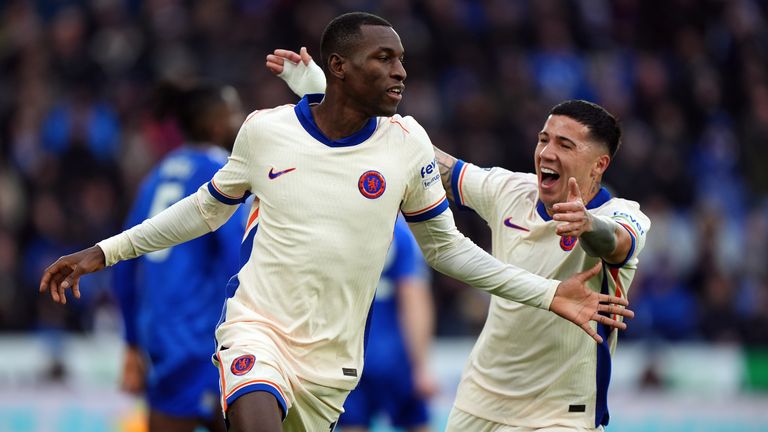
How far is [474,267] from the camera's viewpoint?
5855 millimetres

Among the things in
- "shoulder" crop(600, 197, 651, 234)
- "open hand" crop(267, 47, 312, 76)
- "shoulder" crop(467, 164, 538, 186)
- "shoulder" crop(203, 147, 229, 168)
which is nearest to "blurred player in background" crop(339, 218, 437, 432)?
"shoulder" crop(203, 147, 229, 168)

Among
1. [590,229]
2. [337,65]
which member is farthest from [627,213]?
[337,65]

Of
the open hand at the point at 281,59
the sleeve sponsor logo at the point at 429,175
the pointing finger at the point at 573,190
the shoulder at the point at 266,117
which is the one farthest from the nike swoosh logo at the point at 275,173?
the pointing finger at the point at 573,190

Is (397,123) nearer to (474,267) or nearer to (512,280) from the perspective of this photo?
(474,267)

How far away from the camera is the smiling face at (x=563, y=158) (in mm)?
6004

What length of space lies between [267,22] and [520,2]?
3.50 m

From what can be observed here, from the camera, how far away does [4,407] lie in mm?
12875

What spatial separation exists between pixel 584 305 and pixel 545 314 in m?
0.49

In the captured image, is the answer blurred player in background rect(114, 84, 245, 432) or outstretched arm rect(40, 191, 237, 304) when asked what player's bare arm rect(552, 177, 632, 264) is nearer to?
outstretched arm rect(40, 191, 237, 304)

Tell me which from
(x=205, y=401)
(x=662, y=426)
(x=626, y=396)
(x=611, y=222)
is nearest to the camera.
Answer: (x=611, y=222)

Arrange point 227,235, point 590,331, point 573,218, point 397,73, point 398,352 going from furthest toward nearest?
point 398,352 < point 227,235 < point 397,73 < point 590,331 < point 573,218

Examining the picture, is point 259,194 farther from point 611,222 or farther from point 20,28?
point 20,28

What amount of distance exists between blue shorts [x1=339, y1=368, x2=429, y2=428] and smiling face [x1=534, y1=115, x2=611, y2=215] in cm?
283

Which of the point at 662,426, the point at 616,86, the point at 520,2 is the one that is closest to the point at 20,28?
the point at 520,2
